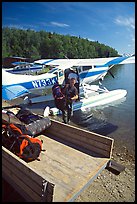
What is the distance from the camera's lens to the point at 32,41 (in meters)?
48.2

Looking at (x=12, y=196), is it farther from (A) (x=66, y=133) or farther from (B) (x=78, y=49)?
(B) (x=78, y=49)

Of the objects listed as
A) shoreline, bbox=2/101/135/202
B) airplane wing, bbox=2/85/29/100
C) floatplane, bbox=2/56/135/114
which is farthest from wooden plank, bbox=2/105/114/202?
floatplane, bbox=2/56/135/114

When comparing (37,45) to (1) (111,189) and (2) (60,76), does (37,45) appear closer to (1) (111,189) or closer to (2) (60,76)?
(2) (60,76)

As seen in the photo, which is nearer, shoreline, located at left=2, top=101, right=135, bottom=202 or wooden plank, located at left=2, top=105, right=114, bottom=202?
wooden plank, located at left=2, top=105, right=114, bottom=202

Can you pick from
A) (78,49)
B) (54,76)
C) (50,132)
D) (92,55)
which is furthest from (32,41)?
(50,132)

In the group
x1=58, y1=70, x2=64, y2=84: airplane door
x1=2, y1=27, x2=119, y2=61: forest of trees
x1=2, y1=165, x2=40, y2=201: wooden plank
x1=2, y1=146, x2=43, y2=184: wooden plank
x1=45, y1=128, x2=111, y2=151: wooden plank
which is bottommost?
x1=2, y1=165, x2=40, y2=201: wooden plank

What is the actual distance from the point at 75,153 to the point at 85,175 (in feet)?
1.81

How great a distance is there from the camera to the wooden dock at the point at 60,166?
88.3 inches

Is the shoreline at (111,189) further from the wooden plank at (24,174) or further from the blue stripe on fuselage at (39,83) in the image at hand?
the blue stripe on fuselage at (39,83)

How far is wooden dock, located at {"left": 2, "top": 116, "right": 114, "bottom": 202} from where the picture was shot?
2243mm

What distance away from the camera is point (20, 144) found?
2947 millimetres

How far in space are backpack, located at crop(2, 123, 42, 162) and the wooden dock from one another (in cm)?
16

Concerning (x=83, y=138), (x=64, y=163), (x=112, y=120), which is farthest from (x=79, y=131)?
(x=112, y=120)

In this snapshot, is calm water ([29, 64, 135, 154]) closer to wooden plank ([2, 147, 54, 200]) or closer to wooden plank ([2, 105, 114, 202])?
wooden plank ([2, 105, 114, 202])
